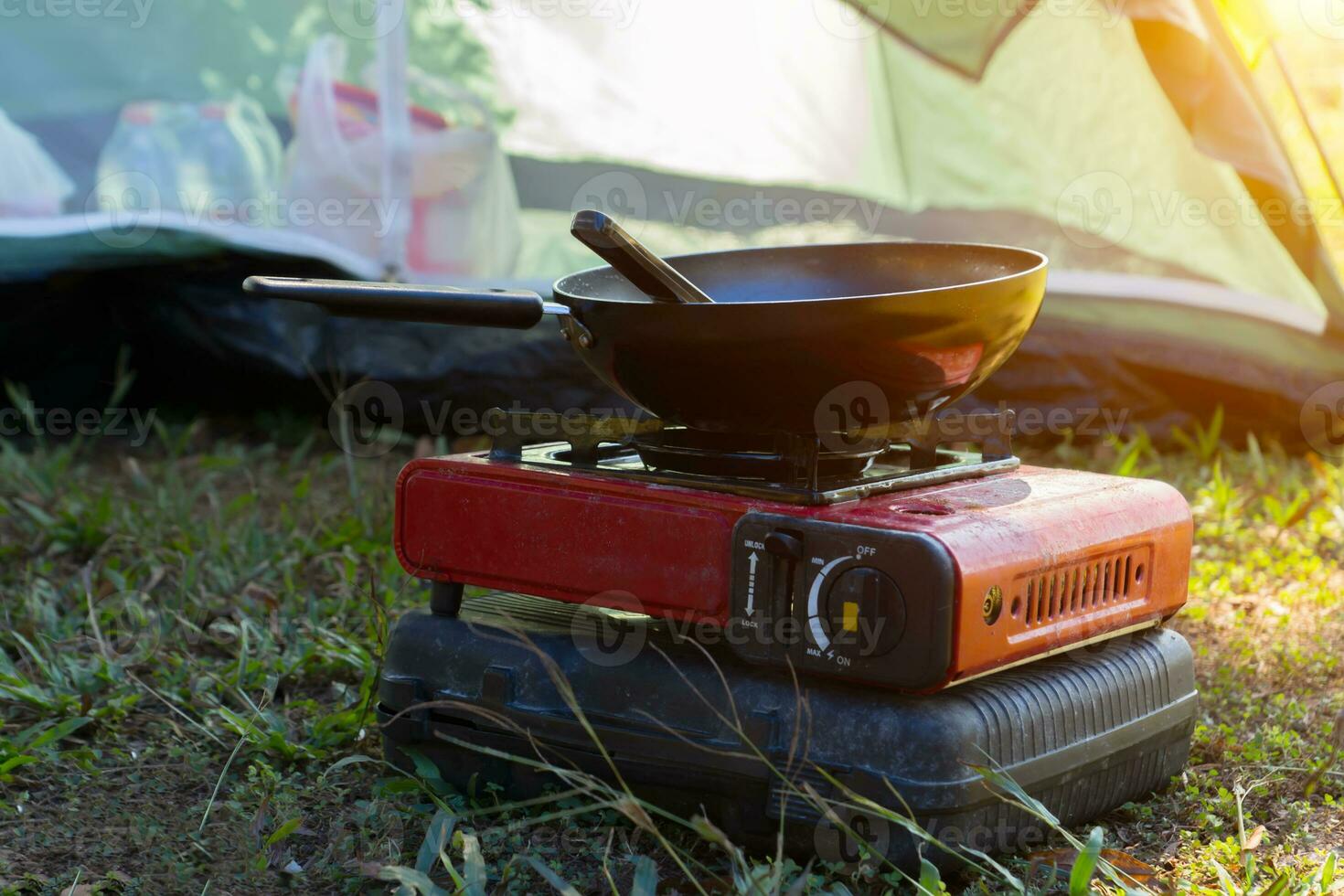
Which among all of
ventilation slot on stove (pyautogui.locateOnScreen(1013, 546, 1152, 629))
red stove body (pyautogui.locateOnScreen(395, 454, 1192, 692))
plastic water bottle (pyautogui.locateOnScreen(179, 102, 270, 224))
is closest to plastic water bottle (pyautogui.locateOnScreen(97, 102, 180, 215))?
plastic water bottle (pyautogui.locateOnScreen(179, 102, 270, 224))

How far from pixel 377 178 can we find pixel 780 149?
38.8 inches

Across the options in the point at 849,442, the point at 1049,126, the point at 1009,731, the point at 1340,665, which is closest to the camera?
the point at 1009,731

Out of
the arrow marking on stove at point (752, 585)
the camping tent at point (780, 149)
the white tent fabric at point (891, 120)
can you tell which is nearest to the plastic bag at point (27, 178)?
the camping tent at point (780, 149)

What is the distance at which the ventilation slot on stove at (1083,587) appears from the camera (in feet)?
4.12

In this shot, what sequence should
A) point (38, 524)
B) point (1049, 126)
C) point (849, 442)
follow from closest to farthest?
1. point (849, 442)
2. point (38, 524)
3. point (1049, 126)

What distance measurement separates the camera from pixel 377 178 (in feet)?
10.2

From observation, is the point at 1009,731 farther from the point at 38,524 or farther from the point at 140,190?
the point at 140,190

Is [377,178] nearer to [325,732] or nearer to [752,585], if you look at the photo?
[325,732]

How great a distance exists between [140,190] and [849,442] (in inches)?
86.6

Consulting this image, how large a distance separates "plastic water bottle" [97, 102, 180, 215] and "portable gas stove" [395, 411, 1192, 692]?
6.14ft

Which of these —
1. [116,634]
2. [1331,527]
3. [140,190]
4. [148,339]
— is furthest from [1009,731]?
[148,339]

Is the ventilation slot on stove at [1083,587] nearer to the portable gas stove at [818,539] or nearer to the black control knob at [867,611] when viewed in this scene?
the portable gas stove at [818,539]

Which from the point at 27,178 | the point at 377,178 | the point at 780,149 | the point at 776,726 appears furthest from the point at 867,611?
the point at 27,178

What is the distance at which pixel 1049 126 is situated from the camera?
3.22 metres
